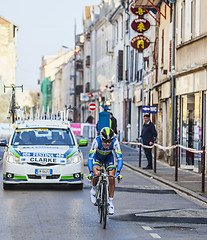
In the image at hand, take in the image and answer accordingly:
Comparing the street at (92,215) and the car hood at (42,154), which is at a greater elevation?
the car hood at (42,154)

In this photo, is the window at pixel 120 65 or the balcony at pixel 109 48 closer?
the window at pixel 120 65

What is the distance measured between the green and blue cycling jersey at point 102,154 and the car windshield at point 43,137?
5.43m

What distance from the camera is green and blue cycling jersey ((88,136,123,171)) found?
11.6 m

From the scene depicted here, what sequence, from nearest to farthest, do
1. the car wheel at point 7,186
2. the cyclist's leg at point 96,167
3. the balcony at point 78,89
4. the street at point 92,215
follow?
the street at point 92,215, the cyclist's leg at point 96,167, the car wheel at point 7,186, the balcony at point 78,89

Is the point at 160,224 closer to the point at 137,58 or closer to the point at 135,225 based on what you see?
the point at 135,225

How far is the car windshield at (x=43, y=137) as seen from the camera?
17.1m

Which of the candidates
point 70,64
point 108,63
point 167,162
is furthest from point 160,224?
point 70,64

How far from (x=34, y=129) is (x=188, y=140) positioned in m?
8.43

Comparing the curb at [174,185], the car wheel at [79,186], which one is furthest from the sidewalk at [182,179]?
the car wheel at [79,186]

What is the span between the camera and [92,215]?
12000 millimetres

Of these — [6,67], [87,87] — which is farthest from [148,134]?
[87,87]

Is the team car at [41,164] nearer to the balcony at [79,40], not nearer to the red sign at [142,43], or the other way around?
the red sign at [142,43]

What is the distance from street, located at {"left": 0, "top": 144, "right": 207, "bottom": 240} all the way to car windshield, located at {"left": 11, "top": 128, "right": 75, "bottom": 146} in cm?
117

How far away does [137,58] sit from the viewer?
45250 millimetres
